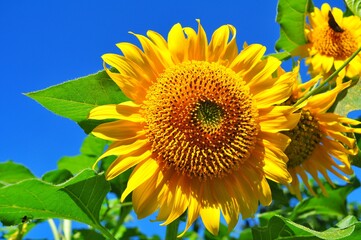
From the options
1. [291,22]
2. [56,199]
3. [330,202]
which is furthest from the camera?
[330,202]

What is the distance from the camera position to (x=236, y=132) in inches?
77.1

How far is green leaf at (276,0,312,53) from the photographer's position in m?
2.59

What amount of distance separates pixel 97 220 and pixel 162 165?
32 cm

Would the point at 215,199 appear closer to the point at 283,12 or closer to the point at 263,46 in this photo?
the point at 263,46

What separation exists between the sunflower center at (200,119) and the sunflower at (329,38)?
812 mm

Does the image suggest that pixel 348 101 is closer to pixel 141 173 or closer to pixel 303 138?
pixel 303 138

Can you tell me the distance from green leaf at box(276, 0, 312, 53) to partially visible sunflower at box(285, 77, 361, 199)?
1.52ft

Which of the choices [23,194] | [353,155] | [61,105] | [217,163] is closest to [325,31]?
[353,155]

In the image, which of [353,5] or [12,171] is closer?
[353,5]

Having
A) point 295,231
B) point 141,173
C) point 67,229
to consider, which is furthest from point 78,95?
point 67,229

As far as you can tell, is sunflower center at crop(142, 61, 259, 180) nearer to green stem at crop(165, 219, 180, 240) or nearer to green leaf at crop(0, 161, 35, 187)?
green stem at crop(165, 219, 180, 240)

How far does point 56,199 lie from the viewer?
1806mm

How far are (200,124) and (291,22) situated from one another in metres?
0.95

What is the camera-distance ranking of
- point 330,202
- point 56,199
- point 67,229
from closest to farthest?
point 56,199
point 67,229
point 330,202
